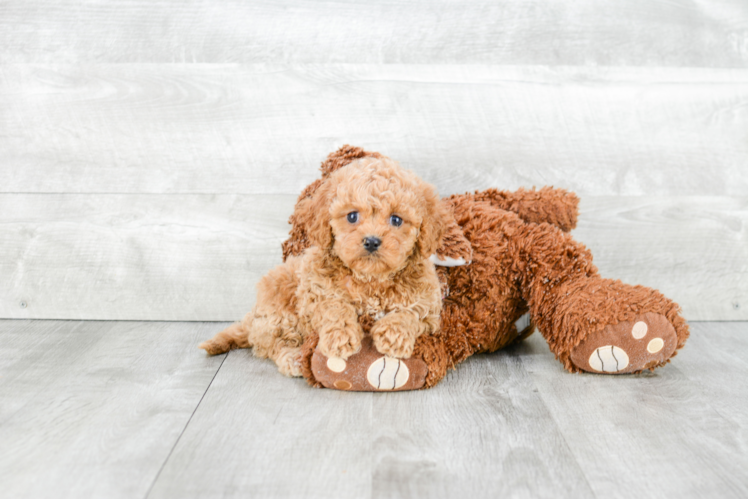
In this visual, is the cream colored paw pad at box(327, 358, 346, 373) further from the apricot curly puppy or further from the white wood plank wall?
the white wood plank wall

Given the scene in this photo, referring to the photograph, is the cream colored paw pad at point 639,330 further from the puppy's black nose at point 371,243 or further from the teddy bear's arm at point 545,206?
the puppy's black nose at point 371,243

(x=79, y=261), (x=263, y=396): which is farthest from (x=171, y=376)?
(x=79, y=261)

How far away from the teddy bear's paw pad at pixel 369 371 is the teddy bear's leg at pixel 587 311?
0.30 m

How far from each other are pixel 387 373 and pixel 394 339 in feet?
0.24

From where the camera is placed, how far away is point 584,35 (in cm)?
150

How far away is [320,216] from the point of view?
3.50 ft

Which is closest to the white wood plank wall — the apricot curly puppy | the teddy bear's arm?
the teddy bear's arm

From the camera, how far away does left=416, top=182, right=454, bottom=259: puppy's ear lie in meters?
1.06

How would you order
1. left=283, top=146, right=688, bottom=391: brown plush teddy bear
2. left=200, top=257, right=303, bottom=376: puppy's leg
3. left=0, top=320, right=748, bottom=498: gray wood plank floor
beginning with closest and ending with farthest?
left=0, top=320, right=748, bottom=498: gray wood plank floor < left=283, top=146, right=688, bottom=391: brown plush teddy bear < left=200, top=257, right=303, bottom=376: puppy's leg

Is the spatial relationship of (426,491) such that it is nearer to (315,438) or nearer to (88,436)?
(315,438)

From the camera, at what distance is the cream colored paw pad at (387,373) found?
3.55ft

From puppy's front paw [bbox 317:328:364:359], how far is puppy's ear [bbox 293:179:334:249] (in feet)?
0.53

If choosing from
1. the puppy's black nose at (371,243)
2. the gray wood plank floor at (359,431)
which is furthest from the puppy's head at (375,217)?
the gray wood plank floor at (359,431)

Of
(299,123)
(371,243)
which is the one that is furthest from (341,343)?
(299,123)
